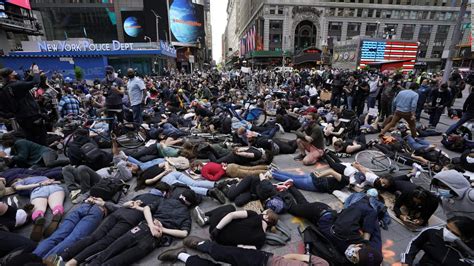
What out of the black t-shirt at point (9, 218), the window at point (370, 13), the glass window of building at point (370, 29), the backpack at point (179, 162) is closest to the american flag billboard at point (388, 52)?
the backpack at point (179, 162)

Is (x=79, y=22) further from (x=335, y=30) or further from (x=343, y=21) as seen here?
(x=343, y=21)

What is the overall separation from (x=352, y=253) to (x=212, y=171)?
3.47 meters

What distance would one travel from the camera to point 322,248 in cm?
324

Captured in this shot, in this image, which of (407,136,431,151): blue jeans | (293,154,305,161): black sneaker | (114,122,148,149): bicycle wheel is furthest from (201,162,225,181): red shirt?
(407,136,431,151): blue jeans

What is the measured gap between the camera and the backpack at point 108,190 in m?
4.42

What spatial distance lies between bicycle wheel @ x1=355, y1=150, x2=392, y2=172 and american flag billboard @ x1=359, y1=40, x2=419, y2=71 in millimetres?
24107

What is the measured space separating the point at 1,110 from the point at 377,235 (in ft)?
28.5

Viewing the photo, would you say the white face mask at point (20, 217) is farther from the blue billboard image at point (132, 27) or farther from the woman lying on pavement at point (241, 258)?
the blue billboard image at point (132, 27)

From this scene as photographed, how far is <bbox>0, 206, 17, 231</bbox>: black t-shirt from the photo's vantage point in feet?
12.3

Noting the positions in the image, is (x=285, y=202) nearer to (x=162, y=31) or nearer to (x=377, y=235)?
(x=377, y=235)

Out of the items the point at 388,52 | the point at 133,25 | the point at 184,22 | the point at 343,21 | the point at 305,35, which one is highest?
the point at 343,21

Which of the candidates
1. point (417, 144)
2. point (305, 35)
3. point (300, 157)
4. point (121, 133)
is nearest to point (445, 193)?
point (300, 157)

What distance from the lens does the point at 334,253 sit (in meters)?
3.13

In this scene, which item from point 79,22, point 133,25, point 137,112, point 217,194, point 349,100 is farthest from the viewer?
point 133,25
